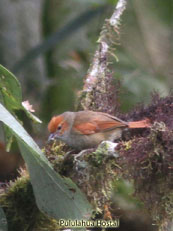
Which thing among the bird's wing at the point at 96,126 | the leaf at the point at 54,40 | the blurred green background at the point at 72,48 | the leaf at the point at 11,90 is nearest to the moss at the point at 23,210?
the leaf at the point at 11,90

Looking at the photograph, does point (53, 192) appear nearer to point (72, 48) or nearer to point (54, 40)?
point (54, 40)

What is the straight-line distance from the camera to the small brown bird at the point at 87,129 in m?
4.11

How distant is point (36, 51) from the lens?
22.6 ft

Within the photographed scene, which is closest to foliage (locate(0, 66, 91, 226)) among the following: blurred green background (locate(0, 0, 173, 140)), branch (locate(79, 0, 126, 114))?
branch (locate(79, 0, 126, 114))

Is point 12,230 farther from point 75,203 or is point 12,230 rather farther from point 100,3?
point 100,3

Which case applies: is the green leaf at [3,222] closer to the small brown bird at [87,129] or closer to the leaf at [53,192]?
the leaf at [53,192]

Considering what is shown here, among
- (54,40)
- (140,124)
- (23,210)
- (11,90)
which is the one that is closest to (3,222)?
(23,210)

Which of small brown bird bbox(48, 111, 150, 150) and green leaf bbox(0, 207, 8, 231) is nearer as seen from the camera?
green leaf bbox(0, 207, 8, 231)

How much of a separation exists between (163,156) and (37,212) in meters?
0.99

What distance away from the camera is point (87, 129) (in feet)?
14.1

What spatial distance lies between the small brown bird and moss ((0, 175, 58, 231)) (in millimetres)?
615

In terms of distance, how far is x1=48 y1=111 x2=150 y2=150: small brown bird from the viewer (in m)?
4.11

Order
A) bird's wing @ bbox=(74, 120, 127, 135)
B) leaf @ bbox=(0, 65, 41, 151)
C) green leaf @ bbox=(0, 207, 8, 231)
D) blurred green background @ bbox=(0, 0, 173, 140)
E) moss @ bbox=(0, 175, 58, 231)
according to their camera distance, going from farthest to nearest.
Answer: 1. blurred green background @ bbox=(0, 0, 173, 140)
2. bird's wing @ bbox=(74, 120, 127, 135)
3. leaf @ bbox=(0, 65, 41, 151)
4. moss @ bbox=(0, 175, 58, 231)
5. green leaf @ bbox=(0, 207, 8, 231)

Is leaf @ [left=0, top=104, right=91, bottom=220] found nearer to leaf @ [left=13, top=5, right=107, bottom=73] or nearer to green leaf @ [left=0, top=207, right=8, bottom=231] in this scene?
green leaf @ [left=0, top=207, right=8, bottom=231]
